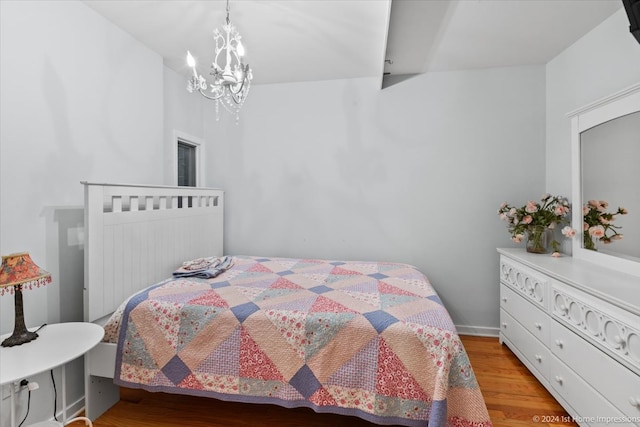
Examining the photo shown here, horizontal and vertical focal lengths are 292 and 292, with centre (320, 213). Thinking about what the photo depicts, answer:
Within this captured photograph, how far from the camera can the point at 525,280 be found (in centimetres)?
219

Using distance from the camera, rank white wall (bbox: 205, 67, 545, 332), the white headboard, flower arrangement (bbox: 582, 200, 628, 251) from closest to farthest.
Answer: the white headboard < flower arrangement (bbox: 582, 200, 628, 251) < white wall (bbox: 205, 67, 545, 332)

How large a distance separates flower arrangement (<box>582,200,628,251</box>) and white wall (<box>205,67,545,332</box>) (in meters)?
0.69

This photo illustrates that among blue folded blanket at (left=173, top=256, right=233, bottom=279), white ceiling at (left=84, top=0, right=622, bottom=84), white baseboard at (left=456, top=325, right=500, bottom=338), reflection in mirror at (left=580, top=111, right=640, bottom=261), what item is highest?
white ceiling at (left=84, top=0, right=622, bottom=84)

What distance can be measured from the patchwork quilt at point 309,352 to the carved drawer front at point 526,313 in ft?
2.66

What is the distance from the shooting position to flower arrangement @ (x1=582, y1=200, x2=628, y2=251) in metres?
1.87

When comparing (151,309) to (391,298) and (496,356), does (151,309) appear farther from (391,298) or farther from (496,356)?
(496,356)

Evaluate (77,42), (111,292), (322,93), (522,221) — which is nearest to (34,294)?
(111,292)

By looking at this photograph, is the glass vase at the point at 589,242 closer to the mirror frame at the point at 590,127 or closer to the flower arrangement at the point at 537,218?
the mirror frame at the point at 590,127

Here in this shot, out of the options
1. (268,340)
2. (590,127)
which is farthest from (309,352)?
(590,127)

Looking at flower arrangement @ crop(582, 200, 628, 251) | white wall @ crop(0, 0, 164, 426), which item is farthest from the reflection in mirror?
white wall @ crop(0, 0, 164, 426)

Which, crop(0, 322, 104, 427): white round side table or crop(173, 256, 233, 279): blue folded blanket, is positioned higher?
crop(173, 256, 233, 279): blue folded blanket

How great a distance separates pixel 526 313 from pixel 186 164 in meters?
3.39

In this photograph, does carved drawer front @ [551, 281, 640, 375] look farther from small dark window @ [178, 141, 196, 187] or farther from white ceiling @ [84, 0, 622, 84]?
small dark window @ [178, 141, 196, 187]

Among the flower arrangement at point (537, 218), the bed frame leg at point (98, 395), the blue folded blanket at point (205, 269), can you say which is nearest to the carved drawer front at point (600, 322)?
the flower arrangement at point (537, 218)
